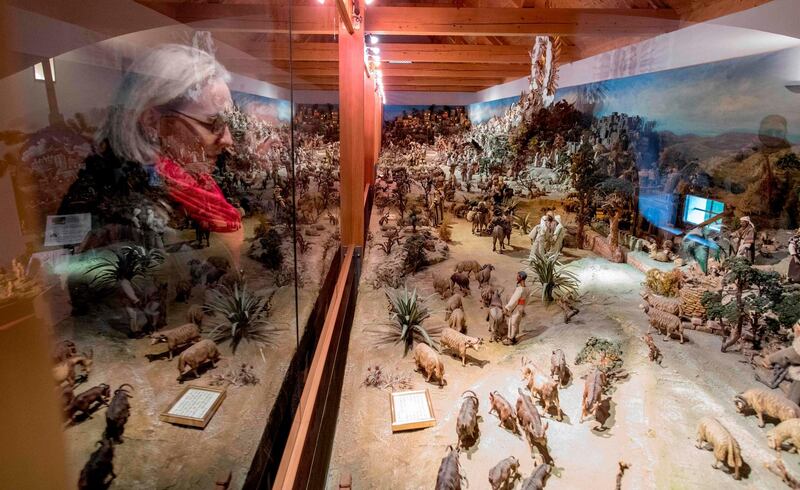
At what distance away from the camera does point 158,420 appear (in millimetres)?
655

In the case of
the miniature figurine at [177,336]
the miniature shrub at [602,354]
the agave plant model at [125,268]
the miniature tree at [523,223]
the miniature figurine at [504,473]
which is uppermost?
the agave plant model at [125,268]

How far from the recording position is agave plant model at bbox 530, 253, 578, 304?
16.2 ft

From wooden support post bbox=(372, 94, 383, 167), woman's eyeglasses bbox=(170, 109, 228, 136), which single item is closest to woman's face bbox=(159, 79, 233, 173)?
woman's eyeglasses bbox=(170, 109, 228, 136)

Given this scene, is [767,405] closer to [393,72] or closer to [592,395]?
[592,395]

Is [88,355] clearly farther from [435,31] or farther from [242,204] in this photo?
[435,31]

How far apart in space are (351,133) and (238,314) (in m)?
5.24

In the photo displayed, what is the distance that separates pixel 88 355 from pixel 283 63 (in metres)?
1.65

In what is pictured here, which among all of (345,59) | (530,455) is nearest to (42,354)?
(530,455)

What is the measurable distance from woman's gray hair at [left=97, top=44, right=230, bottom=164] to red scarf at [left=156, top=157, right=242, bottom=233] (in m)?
0.07

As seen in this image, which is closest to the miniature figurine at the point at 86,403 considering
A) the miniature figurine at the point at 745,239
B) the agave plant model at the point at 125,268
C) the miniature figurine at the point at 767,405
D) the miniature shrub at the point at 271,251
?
the agave plant model at the point at 125,268

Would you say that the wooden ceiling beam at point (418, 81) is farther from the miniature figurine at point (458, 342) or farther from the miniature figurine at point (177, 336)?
the miniature figurine at point (458, 342)

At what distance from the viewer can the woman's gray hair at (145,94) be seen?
19.0 inches

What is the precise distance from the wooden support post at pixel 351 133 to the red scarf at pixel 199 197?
4.53 m

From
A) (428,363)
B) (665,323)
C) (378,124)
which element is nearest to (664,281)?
(665,323)
